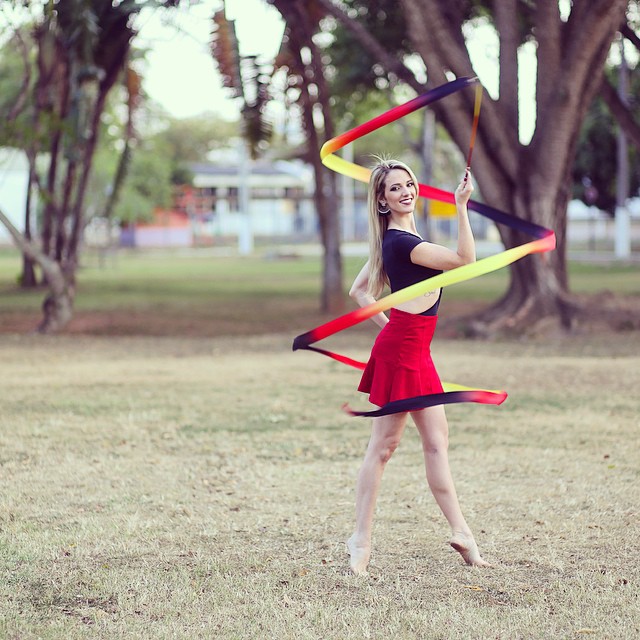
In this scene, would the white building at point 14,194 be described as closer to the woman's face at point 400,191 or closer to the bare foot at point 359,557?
the bare foot at point 359,557

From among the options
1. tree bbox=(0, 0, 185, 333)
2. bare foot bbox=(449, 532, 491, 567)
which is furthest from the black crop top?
tree bbox=(0, 0, 185, 333)

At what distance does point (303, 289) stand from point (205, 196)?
184 feet

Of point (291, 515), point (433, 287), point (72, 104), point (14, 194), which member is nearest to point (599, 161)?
point (72, 104)

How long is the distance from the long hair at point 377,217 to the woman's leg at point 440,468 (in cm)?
64

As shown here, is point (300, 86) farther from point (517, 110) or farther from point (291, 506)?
point (291, 506)

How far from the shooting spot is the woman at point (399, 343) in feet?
15.3

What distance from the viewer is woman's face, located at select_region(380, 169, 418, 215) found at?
469cm

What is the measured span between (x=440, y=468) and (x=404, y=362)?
52 centimetres

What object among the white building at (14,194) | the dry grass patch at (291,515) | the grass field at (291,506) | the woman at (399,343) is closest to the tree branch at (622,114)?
the grass field at (291,506)

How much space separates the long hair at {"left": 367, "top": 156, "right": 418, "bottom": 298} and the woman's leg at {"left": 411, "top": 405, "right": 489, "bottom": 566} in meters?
0.64

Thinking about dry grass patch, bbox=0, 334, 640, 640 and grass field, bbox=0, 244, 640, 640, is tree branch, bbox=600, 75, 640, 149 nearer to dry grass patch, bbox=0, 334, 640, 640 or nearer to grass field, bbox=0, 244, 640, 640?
grass field, bbox=0, 244, 640, 640

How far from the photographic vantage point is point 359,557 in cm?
488

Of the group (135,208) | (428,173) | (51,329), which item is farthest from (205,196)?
(51,329)

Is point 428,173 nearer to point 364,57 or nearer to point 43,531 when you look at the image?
point 364,57
